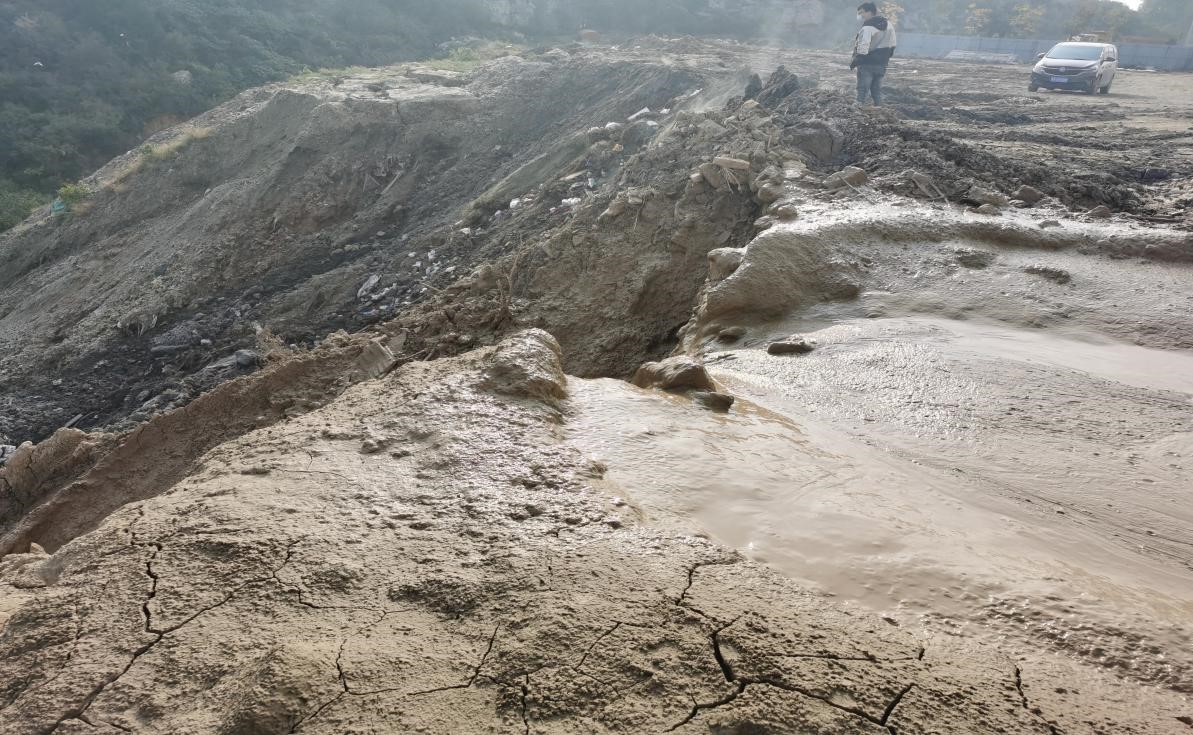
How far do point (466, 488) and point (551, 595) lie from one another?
2.35ft

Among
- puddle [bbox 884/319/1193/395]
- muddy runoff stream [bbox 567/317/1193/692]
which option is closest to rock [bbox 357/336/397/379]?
muddy runoff stream [bbox 567/317/1193/692]

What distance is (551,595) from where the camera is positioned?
6.54 ft

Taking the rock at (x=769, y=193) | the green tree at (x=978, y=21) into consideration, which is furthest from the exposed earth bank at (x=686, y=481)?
the green tree at (x=978, y=21)

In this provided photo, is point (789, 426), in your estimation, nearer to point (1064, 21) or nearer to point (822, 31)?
point (822, 31)

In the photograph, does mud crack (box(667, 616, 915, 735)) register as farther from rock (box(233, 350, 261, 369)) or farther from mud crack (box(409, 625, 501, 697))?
rock (box(233, 350, 261, 369))

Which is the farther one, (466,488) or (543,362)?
(543,362)

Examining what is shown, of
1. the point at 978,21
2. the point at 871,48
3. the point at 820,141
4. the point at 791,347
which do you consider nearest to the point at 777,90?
the point at 871,48

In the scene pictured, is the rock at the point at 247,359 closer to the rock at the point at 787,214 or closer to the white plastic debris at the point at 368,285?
the white plastic debris at the point at 368,285

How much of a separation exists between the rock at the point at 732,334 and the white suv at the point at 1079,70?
585 inches

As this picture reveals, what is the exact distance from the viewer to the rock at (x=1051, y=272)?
5185 millimetres

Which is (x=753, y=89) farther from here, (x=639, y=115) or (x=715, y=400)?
(x=715, y=400)

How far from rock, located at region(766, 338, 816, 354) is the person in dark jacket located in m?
7.29

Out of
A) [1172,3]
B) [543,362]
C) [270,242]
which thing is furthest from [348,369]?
[1172,3]

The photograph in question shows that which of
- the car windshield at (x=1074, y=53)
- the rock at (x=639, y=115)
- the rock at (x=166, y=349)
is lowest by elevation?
the rock at (x=166, y=349)
